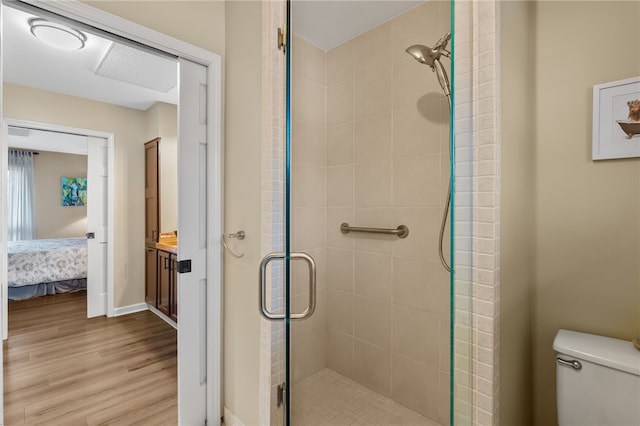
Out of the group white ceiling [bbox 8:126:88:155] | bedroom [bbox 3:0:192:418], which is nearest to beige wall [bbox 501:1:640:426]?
bedroom [bbox 3:0:192:418]

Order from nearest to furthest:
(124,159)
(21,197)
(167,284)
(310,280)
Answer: (310,280)
(167,284)
(124,159)
(21,197)

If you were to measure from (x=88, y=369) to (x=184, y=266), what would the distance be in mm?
1686

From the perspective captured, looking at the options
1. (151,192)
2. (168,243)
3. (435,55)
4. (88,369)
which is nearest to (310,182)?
(435,55)

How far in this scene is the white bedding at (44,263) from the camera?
12.6 ft

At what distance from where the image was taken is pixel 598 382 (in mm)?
1050

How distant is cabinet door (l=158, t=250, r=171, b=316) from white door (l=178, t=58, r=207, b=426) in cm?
186

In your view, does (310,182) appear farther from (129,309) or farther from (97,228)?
(129,309)

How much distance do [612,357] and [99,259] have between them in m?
4.37

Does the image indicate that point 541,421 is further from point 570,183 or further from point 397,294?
point 570,183

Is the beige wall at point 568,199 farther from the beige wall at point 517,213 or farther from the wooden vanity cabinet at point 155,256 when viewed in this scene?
the wooden vanity cabinet at point 155,256

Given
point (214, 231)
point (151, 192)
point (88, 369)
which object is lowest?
point (88, 369)

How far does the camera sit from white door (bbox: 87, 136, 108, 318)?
3.46m

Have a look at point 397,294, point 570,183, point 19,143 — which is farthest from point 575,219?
point 19,143

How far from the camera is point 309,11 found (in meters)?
1.17
